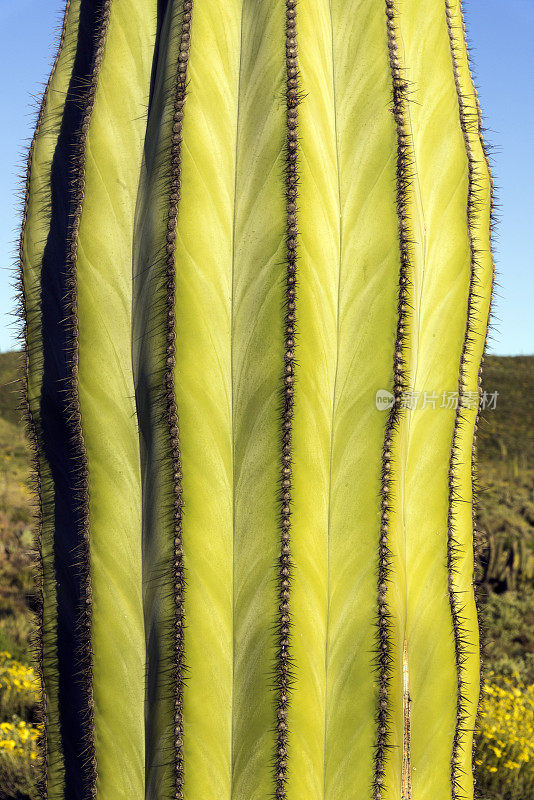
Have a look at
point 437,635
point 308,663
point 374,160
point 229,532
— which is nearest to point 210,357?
point 229,532

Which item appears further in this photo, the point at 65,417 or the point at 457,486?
the point at 65,417

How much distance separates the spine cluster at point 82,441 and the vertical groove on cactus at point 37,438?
1.10 ft

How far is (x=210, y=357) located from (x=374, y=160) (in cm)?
68

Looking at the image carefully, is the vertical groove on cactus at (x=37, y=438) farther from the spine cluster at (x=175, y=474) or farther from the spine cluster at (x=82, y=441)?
the spine cluster at (x=175, y=474)

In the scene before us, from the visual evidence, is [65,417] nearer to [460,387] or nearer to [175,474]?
[175,474]

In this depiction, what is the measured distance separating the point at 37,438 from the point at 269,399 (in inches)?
38.6

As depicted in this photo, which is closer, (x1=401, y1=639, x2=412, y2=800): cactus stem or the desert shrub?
(x1=401, y1=639, x2=412, y2=800): cactus stem

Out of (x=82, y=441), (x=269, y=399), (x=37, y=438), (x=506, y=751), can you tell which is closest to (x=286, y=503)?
(x=269, y=399)

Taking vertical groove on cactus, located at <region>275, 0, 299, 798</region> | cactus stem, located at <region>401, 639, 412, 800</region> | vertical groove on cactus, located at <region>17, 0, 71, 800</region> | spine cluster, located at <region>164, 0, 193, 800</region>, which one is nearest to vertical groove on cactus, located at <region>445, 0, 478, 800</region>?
cactus stem, located at <region>401, 639, 412, 800</region>

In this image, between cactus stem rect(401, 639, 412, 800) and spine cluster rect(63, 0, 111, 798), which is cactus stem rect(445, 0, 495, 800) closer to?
cactus stem rect(401, 639, 412, 800)

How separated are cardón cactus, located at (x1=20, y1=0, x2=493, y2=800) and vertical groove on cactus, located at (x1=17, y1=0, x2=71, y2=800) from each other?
0.30m

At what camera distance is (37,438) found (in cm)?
266

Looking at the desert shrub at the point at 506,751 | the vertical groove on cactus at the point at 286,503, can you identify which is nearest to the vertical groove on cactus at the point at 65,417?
the vertical groove on cactus at the point at 286,503

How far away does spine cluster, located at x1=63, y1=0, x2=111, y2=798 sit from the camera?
7.39 feet
